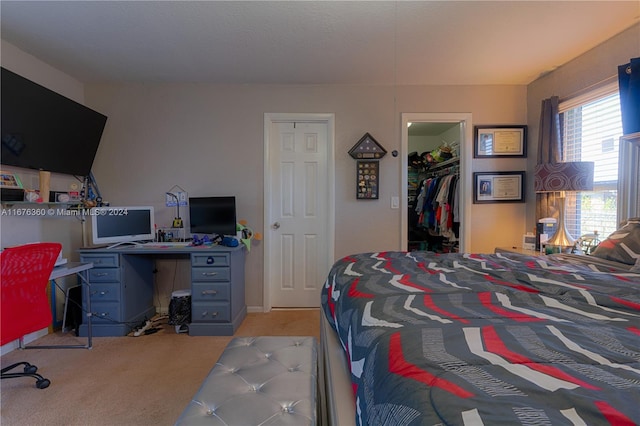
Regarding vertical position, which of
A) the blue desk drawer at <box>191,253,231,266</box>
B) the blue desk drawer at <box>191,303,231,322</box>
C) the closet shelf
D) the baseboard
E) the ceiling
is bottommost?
the baseboard

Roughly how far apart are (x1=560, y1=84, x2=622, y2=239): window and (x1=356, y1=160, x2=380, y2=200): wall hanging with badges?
5.72ft

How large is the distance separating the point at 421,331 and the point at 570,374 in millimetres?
298

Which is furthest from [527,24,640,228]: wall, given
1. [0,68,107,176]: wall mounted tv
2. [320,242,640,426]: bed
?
[0,68,107,176]: wall mounted tv

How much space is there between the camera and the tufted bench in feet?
3.21

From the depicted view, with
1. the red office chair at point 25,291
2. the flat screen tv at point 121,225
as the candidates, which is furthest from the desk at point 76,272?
the flat screen tv at point 121,225

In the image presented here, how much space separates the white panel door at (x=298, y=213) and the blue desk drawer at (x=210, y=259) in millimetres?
636

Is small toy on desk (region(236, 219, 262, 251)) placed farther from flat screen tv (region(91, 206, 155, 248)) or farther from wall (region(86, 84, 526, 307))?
flat screen tv (region(91, 206, 155, 248))

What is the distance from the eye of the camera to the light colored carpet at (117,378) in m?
1.56

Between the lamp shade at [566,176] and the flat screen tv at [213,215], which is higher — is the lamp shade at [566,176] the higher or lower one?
the higher one

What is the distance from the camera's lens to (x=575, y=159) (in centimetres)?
252

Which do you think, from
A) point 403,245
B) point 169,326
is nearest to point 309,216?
point 403,245

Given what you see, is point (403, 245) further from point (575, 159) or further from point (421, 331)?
point (421, 331)

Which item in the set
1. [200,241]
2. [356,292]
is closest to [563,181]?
[356,292]

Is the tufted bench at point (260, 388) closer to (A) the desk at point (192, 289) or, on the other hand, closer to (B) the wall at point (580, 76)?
(A) the desk at point (192, 289)
